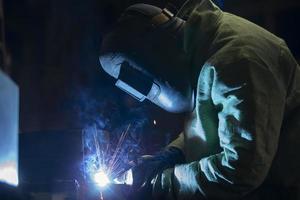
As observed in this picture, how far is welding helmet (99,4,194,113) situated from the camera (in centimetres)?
188

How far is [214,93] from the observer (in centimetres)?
168

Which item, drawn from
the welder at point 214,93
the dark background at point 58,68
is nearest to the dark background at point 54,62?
the dark background at point 58,68

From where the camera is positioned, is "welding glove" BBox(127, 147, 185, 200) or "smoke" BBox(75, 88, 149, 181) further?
"smoke" BBox(75, 88, 149, 181)

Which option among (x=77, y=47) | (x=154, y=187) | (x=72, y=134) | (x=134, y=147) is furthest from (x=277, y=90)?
(x=77, y=47)

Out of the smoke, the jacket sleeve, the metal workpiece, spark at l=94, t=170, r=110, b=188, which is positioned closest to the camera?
the jacket sleeve

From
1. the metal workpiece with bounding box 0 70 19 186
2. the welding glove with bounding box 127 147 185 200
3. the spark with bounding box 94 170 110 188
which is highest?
the metal workpiece with bounding box 0 70 19 186

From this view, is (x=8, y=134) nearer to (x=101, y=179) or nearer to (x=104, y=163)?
(x=104, y=163)

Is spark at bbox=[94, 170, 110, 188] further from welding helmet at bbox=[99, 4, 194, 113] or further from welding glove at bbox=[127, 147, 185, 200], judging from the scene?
welding helmet at bbox=[99, 4, 194, 113]

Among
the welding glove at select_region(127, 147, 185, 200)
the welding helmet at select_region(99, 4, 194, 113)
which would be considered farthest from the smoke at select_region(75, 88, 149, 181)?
the welding helmet at select_region(99, 4, 194, 113)

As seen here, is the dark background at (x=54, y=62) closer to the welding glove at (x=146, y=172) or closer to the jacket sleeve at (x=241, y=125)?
the welding glove at (x=146, y=172)

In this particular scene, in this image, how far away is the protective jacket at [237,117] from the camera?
5.27 ft

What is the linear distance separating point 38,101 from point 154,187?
219 cm

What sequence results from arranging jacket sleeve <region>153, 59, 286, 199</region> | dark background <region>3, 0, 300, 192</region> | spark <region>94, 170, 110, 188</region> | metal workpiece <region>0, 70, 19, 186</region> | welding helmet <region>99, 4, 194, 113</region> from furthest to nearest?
1. dark background <region>3, 0, 300, 192</region>
2. metal workpiece <region>0, 70, 19, 186</region>
3. spark <region>94, 170, 110, 188</region>
4. welding helmet <region>99, 4, 194, 113</region>
5. jacket sleeve <region>153, 59, 286, 199</region>

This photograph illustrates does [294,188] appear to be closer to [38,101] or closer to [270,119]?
[270,119]
